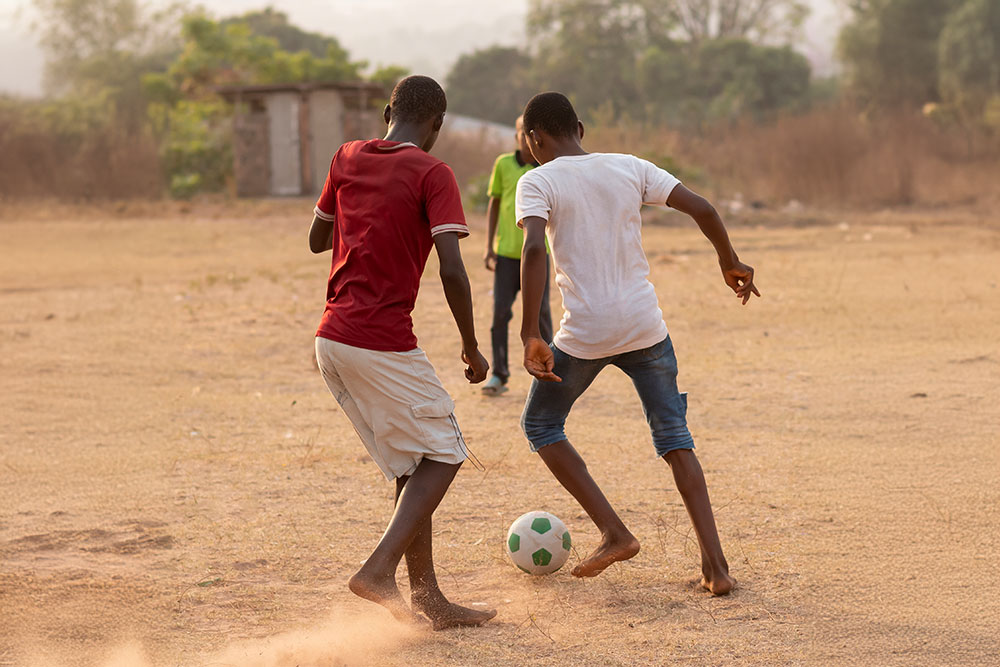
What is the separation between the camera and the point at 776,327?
9.29 meters

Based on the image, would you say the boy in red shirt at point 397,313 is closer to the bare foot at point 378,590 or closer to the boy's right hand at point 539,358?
the bare foot at point 378,590

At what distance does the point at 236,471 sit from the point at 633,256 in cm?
264

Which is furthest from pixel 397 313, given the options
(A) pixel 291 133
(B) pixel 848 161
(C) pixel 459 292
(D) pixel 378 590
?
(A) pixel 291 133

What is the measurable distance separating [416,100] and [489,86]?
4594cm

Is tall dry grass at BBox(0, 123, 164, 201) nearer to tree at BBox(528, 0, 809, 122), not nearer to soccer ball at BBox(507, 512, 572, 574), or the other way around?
tree at BBox(528, 0, 809, 122)

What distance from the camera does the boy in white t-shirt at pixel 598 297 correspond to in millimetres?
3535

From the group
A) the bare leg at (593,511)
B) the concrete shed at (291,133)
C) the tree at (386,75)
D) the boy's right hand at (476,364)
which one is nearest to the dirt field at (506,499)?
the bare leg at (593,511)

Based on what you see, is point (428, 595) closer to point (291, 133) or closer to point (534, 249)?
point (534, 249)

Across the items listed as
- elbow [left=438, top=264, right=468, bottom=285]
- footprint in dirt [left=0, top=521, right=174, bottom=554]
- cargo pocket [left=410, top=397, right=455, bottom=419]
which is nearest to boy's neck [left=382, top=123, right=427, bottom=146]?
elbow [left=438, top=264, right=468, bottom=285]

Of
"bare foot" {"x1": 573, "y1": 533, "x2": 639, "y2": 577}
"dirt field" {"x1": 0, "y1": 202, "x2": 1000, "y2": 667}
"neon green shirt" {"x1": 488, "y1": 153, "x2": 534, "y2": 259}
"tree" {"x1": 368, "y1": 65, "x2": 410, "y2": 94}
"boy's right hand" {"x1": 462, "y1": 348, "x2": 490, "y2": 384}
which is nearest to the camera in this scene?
"boy's right hand" {"x1": 462, "y1": 348, "x2": 490, "y2": 384}

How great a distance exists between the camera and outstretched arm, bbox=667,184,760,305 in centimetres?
353

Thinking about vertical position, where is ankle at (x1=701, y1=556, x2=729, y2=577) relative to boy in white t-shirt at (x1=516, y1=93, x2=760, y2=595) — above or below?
below

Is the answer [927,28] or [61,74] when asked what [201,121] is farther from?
[61,74]

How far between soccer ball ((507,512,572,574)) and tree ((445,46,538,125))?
4449cm
